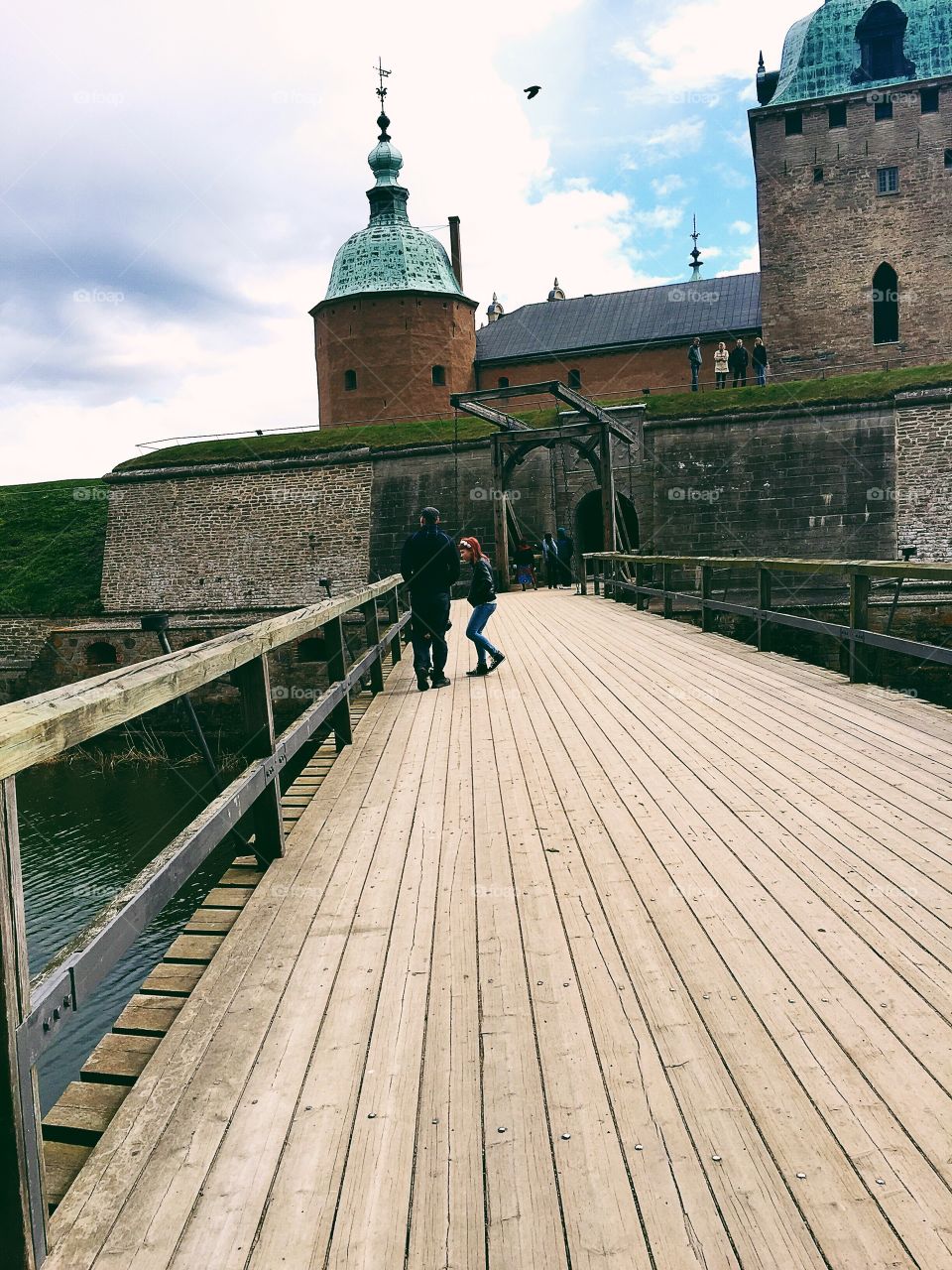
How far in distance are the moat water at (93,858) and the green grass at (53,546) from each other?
8382 millimetres

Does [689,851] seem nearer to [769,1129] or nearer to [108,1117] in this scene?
[769,1129]

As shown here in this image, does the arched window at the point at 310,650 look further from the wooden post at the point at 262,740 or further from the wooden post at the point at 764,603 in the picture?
the wooden post at the point at 262,740

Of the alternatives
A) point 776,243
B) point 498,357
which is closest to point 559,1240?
point 776,243

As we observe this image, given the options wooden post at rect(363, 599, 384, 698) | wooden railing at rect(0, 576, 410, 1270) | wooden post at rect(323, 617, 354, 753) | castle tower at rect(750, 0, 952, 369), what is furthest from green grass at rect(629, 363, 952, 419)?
wooden railing at rect(0, 576, 410, 1270)

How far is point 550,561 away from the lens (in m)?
21.4

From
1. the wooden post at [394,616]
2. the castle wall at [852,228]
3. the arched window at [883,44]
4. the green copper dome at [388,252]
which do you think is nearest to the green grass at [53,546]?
the green copper dome at [388,252]

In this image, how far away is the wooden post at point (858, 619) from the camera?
6812mm

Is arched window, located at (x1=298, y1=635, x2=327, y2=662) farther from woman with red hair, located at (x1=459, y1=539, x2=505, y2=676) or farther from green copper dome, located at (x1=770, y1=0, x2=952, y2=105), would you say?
green copper dome, located at (x1=770, y1=0, x2=952, y2=105)

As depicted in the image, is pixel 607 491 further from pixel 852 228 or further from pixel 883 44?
pixel 883 44

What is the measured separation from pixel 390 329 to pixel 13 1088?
110ft

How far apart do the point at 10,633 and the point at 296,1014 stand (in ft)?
77.9

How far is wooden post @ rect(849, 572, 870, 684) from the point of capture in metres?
6.81

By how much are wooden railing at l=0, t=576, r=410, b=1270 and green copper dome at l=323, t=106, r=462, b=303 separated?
32.5 m

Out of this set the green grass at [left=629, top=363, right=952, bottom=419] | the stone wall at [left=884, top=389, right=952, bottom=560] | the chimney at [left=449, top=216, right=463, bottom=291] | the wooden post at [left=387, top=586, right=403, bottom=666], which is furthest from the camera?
the chimney at [left=449, top=216, right=463, bottom=291]
